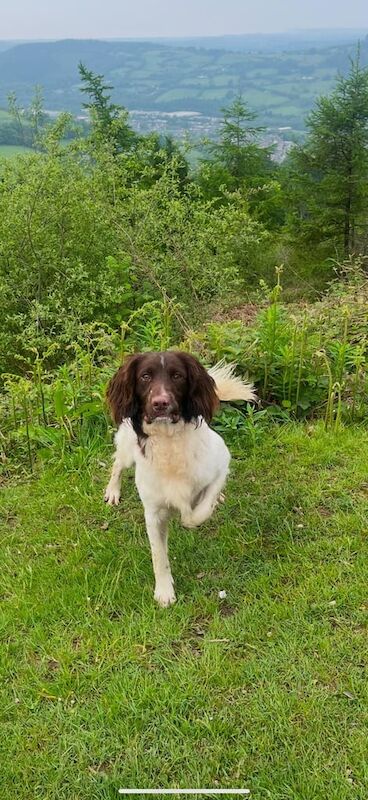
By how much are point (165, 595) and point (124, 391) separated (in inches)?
38.3

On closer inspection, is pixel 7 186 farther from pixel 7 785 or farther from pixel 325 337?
pixel 7 785

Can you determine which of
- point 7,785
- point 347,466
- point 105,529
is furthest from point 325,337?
point 7,785

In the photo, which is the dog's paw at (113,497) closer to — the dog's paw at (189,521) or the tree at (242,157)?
the dog's paw at (189,521)

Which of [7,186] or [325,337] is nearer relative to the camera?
[325,337]

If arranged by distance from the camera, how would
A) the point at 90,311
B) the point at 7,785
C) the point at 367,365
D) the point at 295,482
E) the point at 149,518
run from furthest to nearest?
the point at 90,311 → the point at 367,365 → the point at 295,482 → the point at 149,518 → the point at 7,785

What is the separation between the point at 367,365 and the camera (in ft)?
15.0

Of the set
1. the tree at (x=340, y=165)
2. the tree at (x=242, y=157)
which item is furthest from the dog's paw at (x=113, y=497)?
the tree at (x=242, y=157)

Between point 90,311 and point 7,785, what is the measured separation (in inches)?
250

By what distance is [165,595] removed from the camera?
120 inches

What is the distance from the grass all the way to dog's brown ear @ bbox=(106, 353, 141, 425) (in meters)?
0.82

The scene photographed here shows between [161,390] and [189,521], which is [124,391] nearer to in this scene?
[161,390]

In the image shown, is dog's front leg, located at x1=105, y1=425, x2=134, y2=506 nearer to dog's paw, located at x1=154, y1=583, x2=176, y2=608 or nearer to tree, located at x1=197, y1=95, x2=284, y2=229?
dog's paw, located at x1=154, y1=583, x2=176, y2=608

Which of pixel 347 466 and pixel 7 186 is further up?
pixel 7 186

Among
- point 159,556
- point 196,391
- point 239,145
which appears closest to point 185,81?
point 239,145
